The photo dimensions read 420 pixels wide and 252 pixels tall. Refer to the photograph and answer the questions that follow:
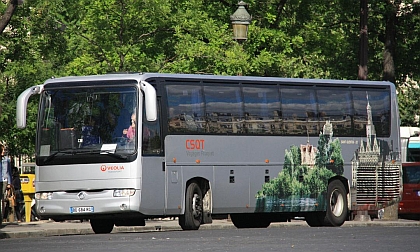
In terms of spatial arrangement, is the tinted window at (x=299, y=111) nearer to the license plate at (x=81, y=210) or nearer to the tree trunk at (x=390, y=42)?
the license plate at (x=81, y=210)

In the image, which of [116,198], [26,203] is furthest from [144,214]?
[26,203]

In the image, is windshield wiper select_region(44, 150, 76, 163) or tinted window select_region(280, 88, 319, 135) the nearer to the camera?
windshield wiper select_region(44, 150, 76, 163)

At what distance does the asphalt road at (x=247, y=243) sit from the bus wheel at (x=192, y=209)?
2.42 meters

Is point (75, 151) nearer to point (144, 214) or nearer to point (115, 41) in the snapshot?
point (144, 214)

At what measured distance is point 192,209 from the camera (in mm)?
24297

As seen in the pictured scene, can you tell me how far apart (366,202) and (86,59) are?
10176mm

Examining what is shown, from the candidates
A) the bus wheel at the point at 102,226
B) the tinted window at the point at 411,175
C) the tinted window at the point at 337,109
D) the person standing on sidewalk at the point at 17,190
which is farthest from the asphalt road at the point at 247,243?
the tinted window at the point at 411,175

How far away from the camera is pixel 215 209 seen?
25.0 m

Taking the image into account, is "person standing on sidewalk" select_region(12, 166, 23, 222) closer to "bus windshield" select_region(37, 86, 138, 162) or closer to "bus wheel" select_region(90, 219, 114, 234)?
"bus wheel" select_region(90, 219, 114, 234)

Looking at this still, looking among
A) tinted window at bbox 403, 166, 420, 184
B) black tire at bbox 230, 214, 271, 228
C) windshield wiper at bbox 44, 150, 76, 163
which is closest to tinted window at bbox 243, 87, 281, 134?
black tire at bbox 230, 214, 271, 228

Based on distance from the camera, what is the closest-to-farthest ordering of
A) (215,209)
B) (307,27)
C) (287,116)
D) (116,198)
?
(116,198), (215,209), (287,116), (307,27)

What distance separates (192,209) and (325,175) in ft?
13.8

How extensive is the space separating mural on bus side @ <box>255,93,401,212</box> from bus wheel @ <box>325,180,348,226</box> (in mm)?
189

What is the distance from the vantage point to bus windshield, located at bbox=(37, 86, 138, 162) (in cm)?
2317
